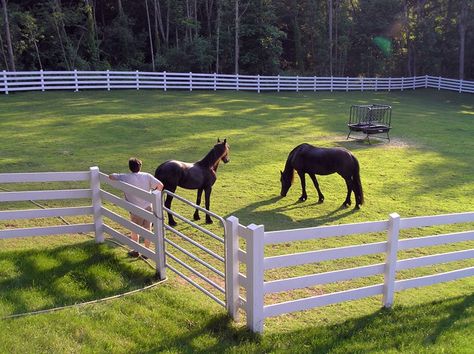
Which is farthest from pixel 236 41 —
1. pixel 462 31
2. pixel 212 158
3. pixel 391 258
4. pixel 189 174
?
pixel 391 258

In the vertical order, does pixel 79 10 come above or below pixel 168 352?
above

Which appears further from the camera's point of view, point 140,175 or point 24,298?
point 140,175

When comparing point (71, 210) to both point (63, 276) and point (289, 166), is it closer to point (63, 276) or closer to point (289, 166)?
point (63, 276)

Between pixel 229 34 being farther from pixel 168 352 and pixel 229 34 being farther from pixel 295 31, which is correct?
pixel 168 352

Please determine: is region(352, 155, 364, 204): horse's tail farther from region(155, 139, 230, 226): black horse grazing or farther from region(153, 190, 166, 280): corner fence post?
region(153, 190, 166, 280): corner fence post

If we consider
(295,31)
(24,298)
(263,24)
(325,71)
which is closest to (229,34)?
(263,24)

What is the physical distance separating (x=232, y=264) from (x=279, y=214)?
4683mm

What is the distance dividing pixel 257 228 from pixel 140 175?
115 inches

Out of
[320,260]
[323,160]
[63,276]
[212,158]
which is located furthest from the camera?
[323,160]

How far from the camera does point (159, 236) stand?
5957 millimetres

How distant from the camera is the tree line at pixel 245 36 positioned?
3403 centimetres

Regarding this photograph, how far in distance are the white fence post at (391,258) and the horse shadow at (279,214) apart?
3.21m

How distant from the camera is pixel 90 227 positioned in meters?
7.14

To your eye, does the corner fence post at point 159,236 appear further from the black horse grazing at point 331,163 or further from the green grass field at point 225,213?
the black horse grazing at point 331,163
